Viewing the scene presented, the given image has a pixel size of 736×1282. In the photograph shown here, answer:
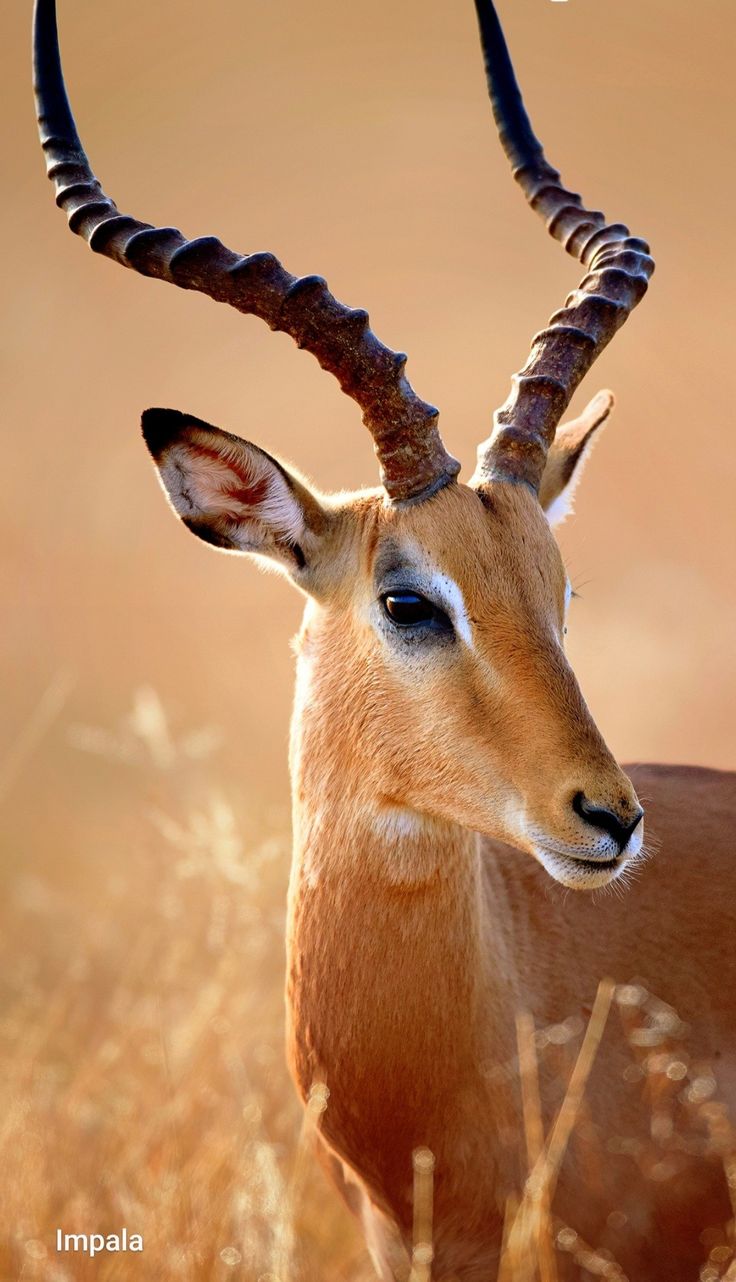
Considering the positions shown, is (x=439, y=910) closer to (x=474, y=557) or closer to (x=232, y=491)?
(x=474, y=557)

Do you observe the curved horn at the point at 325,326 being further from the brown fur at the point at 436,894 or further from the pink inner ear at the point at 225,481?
the pink inner ear at the point at 225,481

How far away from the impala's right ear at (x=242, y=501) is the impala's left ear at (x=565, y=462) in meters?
0.93

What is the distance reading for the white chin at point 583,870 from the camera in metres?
3.77

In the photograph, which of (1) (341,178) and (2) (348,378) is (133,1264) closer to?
(2) (348,378)

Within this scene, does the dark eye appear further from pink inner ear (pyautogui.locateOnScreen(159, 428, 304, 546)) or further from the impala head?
pink inner ear (pyautogui.locateOnScreen(159, 428, 304, 546))

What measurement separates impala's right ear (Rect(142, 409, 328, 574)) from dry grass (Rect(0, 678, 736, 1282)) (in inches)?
67.8

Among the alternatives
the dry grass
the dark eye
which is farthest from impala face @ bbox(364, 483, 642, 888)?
the dry grass

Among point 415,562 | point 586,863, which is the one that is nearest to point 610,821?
point 586,863

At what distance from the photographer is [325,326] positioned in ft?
14.4

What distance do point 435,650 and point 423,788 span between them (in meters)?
0.41

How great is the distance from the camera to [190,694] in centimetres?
1457

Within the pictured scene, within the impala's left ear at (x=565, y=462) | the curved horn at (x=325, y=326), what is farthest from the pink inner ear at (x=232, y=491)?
the impala's left ear at (x=565, y=462)

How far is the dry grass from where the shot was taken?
4.30 m

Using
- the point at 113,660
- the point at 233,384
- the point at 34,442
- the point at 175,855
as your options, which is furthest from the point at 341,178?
the point at 175,855
